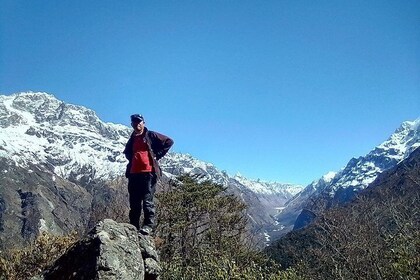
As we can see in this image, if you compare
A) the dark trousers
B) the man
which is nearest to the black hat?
the man

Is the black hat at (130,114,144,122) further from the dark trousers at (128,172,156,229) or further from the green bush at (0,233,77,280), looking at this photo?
the green bush at (0,233,77,280)

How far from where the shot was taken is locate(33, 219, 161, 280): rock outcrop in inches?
300

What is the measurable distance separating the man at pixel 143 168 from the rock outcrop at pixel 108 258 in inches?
43.5

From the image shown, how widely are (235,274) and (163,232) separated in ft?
54.7

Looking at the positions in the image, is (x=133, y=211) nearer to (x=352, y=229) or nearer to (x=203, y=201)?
(x=352, y=229)

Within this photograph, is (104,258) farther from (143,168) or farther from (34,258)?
(34,258)

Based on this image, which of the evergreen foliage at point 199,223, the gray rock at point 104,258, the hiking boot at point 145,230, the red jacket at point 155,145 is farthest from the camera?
the evergreen foliage at point 199,223

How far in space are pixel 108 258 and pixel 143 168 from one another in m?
2.69

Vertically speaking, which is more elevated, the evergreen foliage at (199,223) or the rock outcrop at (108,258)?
the evergreen foliage at (199,223)

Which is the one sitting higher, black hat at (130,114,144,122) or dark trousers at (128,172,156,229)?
black hat at (130,114,144,122)

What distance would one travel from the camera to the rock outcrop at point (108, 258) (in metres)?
7.61

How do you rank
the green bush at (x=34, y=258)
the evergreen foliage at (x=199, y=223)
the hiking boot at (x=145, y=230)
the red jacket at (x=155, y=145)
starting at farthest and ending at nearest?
1. the evergreen foliage at (x=199, y=223)
2. the green bush at (x=34, y=258)
3. the red jacket at (x=155, y=145)
4. the hiking boot at (x=145, y=230)

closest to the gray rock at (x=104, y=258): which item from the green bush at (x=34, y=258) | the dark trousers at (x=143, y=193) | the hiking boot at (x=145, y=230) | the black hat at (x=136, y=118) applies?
the hiking boot at (x=145, y=230)

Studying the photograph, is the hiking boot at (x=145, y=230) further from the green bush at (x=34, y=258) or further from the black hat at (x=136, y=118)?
the green bush at (x=34, y=258)
